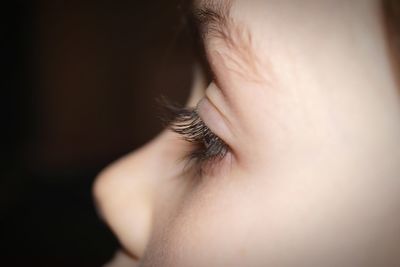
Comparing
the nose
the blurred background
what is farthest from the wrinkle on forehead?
the blurred background

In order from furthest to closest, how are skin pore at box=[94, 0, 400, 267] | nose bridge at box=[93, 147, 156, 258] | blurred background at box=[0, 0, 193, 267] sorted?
blurred background at box=[0, 0, 193, 267] → nose bridge at box=[93, 147, 156, 258] → skin pore at box=[94, 0, 400, 267]

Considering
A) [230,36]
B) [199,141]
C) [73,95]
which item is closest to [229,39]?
[230,36]

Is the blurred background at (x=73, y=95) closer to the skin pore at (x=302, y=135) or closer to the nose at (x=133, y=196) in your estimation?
the nose at (x=133, y=196)

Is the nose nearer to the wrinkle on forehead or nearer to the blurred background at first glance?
the wrinkle on forehead

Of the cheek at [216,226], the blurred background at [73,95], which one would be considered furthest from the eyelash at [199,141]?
the blurred background at [73,95]

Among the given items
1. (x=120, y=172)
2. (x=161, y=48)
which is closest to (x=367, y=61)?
(x=120, y=172)

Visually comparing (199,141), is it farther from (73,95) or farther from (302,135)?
(73,95)

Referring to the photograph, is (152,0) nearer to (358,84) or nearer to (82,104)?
(82,104)
